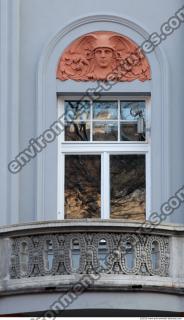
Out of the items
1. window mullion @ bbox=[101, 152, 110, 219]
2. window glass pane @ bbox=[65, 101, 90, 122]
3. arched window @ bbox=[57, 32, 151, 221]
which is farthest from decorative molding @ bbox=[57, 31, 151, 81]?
window mullion @ bbox=[101, 152, 110, 219]

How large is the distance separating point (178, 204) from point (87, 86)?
261cm

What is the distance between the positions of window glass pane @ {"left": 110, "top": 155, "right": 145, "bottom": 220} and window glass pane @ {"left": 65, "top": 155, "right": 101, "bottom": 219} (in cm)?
26

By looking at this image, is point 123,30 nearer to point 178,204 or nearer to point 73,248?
point 178,204

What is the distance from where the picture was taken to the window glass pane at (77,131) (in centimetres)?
2378

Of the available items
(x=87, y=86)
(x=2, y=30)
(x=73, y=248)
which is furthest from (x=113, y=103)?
(x=73, y=248)

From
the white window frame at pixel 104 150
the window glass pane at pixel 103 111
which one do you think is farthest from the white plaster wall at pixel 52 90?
the window glass pane at pixel 103 111

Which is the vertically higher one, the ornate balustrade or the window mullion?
the window mullion

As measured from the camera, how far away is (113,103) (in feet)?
78.6

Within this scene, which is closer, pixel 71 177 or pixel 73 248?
pixel 73 248

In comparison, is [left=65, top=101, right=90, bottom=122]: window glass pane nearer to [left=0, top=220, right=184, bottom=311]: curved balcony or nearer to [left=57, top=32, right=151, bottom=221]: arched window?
[left=57, top=32, right=151, bottom=221]: arched window

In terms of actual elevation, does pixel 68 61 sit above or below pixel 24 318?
above

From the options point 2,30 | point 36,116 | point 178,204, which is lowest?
point 178,204

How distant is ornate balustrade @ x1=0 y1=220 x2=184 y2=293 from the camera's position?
20.7m

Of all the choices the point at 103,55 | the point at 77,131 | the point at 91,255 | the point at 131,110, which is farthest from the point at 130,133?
the point at 91,255
